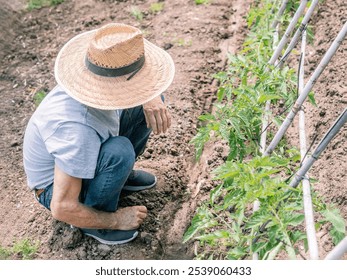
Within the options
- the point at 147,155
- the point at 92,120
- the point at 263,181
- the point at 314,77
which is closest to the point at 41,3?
the point at 147,155

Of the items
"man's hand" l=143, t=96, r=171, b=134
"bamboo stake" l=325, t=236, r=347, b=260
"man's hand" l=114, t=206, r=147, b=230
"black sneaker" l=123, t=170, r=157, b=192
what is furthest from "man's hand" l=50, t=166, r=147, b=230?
"bamboo stake" l=325, t=236, r=347, b=260

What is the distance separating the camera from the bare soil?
2.76m

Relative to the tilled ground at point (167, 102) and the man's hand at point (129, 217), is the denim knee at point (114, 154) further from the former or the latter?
the tilled ground at point (167, 102)

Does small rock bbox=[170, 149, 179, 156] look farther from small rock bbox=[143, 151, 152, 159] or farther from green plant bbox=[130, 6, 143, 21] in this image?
green plant bbox=[130, 6, 143, 21]

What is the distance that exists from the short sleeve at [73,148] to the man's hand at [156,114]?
1.49ft

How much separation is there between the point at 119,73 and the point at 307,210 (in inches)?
39.6

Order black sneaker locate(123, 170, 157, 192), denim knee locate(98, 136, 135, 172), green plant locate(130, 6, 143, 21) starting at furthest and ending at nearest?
green plant locate(130, 6, 143, 21), black sneaker locate(123, 170, 157, 192), denim knee locate(98, 136, 135, 172)

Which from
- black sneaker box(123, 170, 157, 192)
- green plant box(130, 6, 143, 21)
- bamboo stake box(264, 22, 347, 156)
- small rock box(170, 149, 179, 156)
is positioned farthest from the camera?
green plant box(130, 6, 143, 21)

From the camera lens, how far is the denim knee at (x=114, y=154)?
238cm

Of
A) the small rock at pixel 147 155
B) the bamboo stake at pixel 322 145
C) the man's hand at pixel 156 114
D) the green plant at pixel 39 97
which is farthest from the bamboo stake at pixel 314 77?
the green plant at pixel 39 97

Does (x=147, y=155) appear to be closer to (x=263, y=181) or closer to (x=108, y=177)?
(x=108, y=177)

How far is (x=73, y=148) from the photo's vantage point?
85.3 inches

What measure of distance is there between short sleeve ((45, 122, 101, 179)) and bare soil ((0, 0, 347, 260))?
66cm
